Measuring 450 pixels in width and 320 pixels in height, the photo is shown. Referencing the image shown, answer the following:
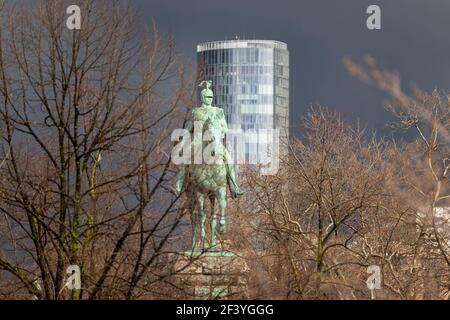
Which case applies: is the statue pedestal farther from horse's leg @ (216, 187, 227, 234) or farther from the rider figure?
the rider figure

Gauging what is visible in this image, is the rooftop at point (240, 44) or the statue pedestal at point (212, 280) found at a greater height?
the rooftop at point (240, 44)

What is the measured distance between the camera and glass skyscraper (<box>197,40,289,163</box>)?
151000mm

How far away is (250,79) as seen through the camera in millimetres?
155500

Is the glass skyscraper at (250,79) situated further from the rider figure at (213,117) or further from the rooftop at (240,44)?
the rider figure at (213,117)

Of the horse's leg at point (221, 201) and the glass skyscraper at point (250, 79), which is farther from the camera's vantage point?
the glass skyscraper at point (250, 79)

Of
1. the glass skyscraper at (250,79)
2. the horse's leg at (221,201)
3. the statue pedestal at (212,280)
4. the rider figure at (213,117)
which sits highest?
the glass skyscraper at (250,79)

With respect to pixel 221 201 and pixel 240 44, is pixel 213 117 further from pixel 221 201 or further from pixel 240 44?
pixel 240 44

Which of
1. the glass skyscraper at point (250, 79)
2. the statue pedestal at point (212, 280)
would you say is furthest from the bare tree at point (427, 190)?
the glass skyscraper at point (250, 79)

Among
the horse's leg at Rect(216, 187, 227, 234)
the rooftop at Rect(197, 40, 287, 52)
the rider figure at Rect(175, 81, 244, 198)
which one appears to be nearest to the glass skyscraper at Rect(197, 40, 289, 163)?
the rooftop at Rect(197, 40, 287, 52)

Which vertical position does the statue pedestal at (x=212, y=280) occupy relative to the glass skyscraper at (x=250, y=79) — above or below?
below

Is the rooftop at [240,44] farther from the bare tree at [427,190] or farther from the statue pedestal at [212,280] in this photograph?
the statue pedestal at [212,280]

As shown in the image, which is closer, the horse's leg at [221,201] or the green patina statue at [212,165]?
the green patina statue at [212,165]

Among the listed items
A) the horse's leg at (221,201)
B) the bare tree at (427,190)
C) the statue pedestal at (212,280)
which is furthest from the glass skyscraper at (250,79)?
the statue pedestal at (212,280)

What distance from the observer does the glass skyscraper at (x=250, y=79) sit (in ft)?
495
